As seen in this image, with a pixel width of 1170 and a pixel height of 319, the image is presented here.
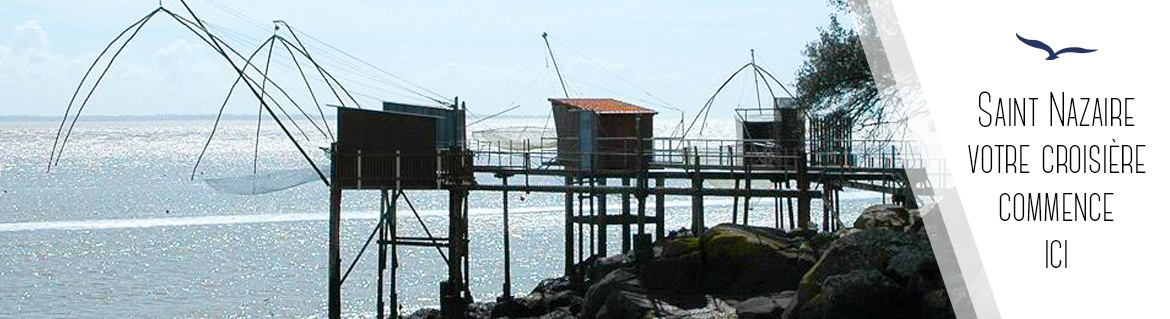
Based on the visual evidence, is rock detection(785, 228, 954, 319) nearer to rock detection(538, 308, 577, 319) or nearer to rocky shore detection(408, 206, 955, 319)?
rocky shore detection(408, 206, 955, 319)

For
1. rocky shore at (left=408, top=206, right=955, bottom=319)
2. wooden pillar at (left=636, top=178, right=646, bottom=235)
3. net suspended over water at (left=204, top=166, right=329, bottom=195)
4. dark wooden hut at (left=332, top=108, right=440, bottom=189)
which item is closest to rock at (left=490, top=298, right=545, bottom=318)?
rocky shore at (left=408, top=206, right=955, bottom=319)

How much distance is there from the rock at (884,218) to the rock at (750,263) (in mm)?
1240

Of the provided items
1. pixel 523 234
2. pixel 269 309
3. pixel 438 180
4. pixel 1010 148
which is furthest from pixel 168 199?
pixel 1010 148

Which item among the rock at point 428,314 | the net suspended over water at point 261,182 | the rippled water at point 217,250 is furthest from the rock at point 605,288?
the rippled water at point 217,250

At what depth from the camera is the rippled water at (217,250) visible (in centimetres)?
6319

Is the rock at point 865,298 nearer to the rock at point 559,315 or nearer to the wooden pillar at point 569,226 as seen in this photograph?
the rock at point 559,315

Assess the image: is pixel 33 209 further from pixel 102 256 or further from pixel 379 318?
pixel 379 318

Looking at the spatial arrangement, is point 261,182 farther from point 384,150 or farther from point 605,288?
point 605,288

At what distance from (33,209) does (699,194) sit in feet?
282

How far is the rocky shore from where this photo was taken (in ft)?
95.5

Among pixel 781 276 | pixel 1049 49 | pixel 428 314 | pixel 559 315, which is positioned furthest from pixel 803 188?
pixel 428 314

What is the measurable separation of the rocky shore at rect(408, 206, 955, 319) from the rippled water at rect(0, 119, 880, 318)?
2223 centimetres

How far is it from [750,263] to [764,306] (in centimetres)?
331

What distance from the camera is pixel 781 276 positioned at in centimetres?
3506
